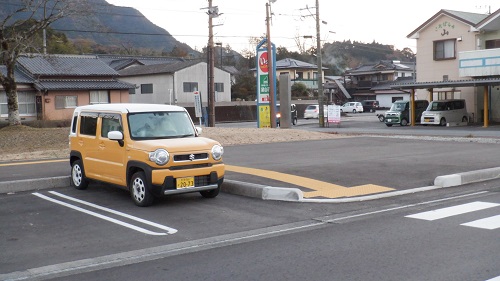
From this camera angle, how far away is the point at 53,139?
69.4 feet

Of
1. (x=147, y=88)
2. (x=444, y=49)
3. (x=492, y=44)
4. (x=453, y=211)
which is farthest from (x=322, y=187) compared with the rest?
(x=147, y=88)

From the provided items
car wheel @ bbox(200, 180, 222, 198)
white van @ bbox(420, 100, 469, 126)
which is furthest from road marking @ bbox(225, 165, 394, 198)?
white van @ bbox(420, 100, 469, 126)

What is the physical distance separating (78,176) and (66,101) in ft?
106

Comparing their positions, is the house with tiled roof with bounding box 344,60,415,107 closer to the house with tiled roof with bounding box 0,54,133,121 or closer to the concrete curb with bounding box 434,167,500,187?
the house with tiled roof with bounding box 0,54,133,121

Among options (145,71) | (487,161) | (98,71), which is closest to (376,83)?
(145,71)

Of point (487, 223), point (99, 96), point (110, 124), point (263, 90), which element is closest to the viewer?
point (487, 223)

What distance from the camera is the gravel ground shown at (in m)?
18.3

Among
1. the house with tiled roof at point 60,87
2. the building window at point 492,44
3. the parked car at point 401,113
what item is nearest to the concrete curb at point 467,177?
the parked car at point 401,113

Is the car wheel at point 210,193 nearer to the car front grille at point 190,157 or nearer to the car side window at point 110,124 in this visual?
the car front grille at point 190,157

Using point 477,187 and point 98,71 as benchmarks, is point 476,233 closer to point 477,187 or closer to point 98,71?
point 477,187

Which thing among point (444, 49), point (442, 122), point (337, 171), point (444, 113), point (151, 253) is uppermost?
point (444, 49)

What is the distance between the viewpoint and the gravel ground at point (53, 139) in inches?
722

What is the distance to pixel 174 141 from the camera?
10344 mm

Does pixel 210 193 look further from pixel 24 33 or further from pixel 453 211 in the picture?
pixel 24 33
